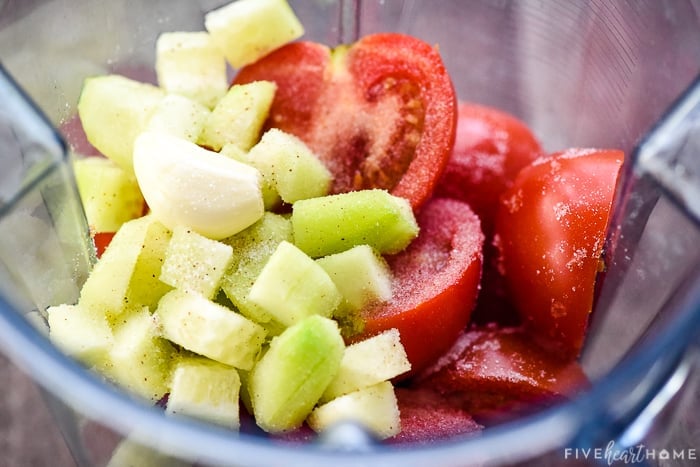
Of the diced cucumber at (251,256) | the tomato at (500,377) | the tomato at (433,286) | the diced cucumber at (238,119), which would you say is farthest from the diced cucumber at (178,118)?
the tomato at (500,377)

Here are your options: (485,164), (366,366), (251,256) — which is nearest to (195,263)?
(251,256)

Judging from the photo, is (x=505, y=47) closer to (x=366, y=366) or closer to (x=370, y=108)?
(x=370, y=108)

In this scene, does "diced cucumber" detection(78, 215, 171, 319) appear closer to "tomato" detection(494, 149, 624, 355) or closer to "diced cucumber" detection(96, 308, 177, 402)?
"diced cucumber" detection(96, 308, 177, 402)

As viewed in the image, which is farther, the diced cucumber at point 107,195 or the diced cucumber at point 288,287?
the diced cucumber at point 107,195

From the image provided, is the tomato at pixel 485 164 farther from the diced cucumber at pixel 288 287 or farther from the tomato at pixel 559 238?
the diced cucumber at pixel 288 287

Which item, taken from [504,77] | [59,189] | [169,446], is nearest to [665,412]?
[169,446]

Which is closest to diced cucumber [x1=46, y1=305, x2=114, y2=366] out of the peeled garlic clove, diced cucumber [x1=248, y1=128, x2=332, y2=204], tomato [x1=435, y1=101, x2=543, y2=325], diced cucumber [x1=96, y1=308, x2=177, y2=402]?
diced cucumber [x1=96, y1=308, x2=177, y2=402]
